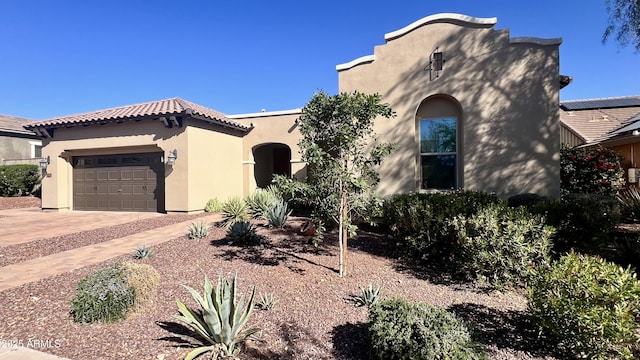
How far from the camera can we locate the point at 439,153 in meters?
10.0

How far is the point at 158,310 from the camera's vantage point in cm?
399

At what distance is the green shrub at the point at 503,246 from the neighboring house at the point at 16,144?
86.1 ft

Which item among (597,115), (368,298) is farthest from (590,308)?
(597,115)

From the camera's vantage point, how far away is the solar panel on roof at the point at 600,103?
1793 centimetres

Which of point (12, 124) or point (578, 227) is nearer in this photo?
point (578, 227)

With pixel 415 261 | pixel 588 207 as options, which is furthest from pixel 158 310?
pixel 588 207

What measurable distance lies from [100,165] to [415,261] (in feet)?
48.0

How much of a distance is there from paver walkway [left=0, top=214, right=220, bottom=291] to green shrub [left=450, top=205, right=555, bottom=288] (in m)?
6.94

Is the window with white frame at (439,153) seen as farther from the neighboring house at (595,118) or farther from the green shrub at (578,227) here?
the neighboring house at (595,118)

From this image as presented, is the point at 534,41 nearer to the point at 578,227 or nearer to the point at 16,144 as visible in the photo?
the point at 578,227

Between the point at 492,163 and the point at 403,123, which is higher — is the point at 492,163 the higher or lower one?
the lower one

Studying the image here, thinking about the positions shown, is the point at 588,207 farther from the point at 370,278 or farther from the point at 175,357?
the point at 175,357

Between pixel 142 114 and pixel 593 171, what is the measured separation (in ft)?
57.4

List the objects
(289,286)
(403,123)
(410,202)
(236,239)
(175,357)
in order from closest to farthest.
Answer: (175,357) < (289,286) < (410,202) < (236,239) < (403,123)
